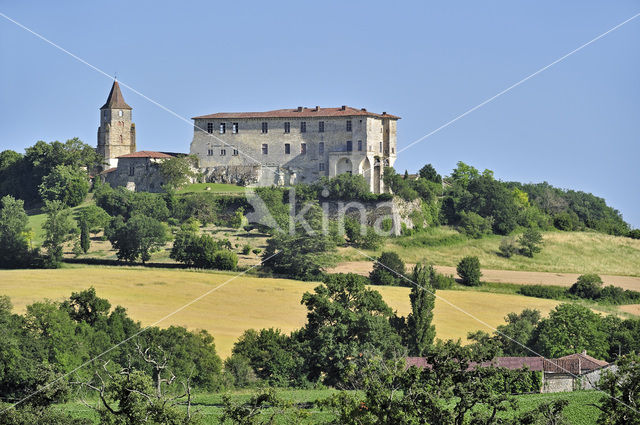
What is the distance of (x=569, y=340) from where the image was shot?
157ft

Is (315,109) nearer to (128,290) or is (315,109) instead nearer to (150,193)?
(150,193)

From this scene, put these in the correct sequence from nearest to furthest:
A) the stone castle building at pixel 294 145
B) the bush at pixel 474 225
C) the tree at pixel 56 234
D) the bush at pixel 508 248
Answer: the tree at pixel 56 234
the bush at pixel 508 248
the stone castle building at pixel 294 145
the bush at pixel 474 225

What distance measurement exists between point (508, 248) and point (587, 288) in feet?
30.4

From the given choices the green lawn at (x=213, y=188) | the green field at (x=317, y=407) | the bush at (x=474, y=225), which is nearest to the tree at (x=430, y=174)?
the bush at (x=474, y=225)

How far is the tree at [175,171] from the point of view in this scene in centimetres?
7531

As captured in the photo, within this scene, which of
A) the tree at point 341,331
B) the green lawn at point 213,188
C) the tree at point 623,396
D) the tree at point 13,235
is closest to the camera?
the tree at point 623,396

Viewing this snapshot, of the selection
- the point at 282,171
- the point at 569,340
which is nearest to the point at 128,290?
the point at 282,171

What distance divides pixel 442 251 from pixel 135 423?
146 ft

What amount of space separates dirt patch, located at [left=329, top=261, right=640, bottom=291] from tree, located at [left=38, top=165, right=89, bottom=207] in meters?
22.1

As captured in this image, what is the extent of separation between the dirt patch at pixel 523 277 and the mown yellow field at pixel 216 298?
3.28 meters

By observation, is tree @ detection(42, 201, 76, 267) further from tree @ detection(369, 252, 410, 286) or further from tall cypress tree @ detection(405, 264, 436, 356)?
tall cypress tree @ detection(405, 264, 436, 356)

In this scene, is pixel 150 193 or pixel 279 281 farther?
pixel 150 193

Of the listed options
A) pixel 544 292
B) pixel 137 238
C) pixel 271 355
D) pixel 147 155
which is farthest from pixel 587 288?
pixel 147 155

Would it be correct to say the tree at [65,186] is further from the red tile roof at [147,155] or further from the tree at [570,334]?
the tree at [570,334]
